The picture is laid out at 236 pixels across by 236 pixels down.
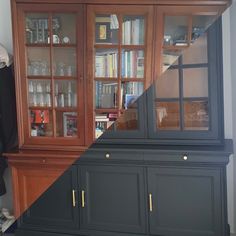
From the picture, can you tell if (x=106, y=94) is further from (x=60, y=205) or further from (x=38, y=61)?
(x=60, y=205)

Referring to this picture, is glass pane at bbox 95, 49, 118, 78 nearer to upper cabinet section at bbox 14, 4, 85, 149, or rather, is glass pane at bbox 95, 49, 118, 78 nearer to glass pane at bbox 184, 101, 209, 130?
upper cabinet section at bbox 14, 4, 85, 149

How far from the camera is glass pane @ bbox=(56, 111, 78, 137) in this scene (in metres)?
0.75

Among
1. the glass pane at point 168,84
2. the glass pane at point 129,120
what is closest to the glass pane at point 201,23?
the glass pane at point 168,84

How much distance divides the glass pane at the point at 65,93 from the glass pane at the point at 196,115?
0.91 feet

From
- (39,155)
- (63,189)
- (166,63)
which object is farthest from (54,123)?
(166,63)

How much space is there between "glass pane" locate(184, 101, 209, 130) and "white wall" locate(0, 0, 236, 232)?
5 centimetres

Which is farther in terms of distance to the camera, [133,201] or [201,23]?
[133,201]

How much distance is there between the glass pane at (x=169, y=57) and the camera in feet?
2.33

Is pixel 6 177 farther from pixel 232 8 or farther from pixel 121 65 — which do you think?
pixel 232 8

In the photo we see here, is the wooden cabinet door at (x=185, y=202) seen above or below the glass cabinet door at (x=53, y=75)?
below

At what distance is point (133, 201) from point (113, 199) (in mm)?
57

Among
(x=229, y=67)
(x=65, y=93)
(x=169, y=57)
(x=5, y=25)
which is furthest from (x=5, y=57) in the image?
(x=229, y=67)

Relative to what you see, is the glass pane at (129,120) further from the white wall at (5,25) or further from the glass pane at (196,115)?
the white wall at (5,25)

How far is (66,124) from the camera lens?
757 millimetres
